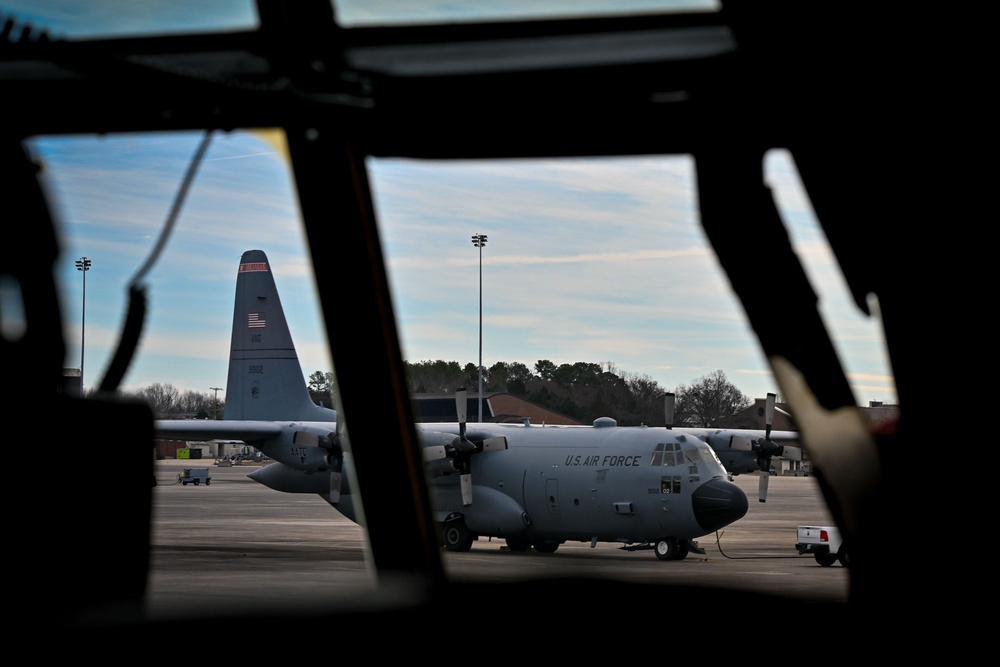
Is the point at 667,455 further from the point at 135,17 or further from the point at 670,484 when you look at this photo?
the point at 135,17

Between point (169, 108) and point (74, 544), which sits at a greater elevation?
point (169, 108)

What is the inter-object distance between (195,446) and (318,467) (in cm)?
5854

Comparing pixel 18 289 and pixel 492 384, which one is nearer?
pixel 18 289

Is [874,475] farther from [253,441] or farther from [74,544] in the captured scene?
[253,441]

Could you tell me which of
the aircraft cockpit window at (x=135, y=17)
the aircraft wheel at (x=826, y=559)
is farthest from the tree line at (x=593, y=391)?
the aircraft cockpit window at (x=135, y=17)

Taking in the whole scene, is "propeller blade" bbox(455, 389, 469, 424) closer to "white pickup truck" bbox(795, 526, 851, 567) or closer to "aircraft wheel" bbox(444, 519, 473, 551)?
"aircraft wheel" bbox(444, 519, 473, 551)

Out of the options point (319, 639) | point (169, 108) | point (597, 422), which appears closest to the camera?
point (319, 639)

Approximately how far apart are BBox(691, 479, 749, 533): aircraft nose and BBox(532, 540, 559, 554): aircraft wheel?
16.6 ft

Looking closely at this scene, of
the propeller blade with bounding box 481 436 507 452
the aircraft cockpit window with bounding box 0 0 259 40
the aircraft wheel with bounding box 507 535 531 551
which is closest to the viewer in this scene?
the aircraft cockpit window with bounding box 0 0 259 40

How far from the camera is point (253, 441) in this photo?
27203mm

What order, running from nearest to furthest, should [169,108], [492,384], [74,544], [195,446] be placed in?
[74,544] < [169,108] < [492,384] < [195,446]

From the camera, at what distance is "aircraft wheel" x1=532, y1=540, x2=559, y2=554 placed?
89.0 feet

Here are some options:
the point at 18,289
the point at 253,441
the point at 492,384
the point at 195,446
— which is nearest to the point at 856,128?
the point at 18,289

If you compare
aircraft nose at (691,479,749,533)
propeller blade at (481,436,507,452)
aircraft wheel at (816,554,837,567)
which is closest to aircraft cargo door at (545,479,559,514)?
propeller blade at (481,436,507,452)
